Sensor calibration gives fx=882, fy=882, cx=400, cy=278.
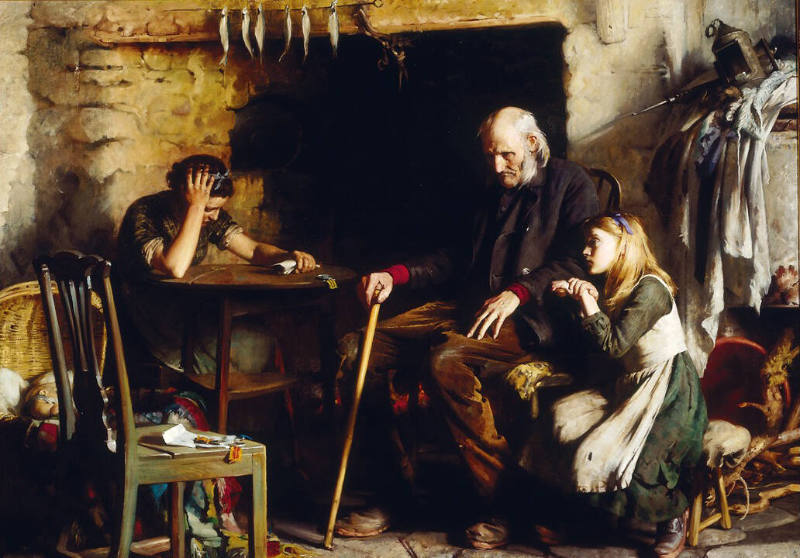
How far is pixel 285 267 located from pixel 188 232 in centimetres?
45

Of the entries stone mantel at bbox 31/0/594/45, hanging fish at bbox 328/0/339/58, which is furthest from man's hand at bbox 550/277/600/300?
hanging fish at bbox 328/0/339/58

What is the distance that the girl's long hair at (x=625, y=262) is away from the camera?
142 inches

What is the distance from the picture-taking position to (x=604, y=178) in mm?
3848

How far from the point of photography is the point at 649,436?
3453mm

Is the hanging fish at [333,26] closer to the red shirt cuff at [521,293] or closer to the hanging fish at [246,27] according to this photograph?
the hanging fish at [246,27]

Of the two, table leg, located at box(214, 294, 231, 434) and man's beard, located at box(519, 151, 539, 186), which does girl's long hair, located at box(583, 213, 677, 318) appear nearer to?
man's beard, located at box(519, 151, 539, 186)

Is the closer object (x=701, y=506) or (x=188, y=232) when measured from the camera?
(x=701, y=506)

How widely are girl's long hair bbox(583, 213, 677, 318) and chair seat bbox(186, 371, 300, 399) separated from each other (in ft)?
4.62

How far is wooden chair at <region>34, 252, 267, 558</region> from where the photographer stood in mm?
2945

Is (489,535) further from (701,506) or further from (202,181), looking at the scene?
(202,181)

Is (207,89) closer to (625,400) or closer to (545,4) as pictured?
(545,4)

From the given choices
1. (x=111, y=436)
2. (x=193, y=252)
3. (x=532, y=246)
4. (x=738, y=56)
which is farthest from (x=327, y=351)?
(x=738, y=56)

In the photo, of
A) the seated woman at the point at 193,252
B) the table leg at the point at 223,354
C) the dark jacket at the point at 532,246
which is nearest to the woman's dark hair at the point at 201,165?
the seated woman at the point at 193,252

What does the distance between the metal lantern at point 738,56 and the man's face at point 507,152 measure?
868 millimetres
